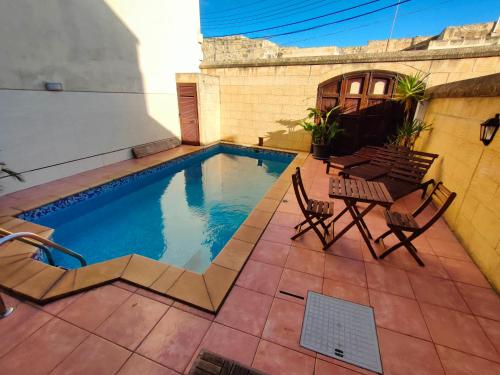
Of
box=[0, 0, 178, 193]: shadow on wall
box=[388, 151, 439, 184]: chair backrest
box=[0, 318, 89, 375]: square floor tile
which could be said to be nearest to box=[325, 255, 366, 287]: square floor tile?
box=[0, 318, 89, 375]: square floor tile


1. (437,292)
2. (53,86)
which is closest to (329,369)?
(437,292)

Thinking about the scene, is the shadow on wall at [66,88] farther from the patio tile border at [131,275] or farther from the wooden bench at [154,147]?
the patio tile border at [131,275]

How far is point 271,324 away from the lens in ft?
6.50

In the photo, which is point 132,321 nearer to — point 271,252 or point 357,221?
point 271,252

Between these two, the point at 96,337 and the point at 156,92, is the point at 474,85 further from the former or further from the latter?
the point at 156,92

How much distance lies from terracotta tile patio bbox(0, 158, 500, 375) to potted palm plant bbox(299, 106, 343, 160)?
15.9 ft

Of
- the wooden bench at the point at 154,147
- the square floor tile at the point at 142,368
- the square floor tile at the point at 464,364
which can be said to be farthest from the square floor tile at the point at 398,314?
the wooden bench at the point at 154,147

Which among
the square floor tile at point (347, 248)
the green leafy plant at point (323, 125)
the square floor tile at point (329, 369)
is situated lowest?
the square floor tile at point (329, 369)

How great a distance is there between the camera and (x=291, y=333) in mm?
1916

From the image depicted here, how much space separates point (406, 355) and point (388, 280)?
838mm

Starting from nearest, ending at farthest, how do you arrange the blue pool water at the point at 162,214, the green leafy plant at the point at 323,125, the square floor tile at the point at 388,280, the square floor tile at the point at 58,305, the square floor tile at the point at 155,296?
the square floor tile at the point at 58,305, the square floor tile at the point at 155,296, the square floor tile at the point at 388,280, the blue pool water at the point at 162,214, the green leafy plant at the point at 323,125

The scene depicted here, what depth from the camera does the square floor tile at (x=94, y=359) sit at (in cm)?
162

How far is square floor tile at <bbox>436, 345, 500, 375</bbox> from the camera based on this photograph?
5.45 feet

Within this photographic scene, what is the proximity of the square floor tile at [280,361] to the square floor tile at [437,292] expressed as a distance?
141cm
